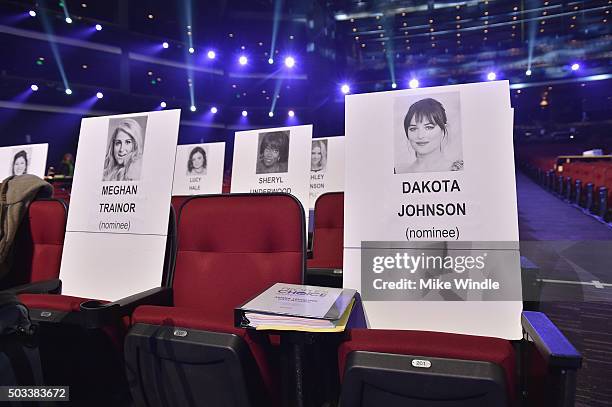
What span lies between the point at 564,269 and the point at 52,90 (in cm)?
1326

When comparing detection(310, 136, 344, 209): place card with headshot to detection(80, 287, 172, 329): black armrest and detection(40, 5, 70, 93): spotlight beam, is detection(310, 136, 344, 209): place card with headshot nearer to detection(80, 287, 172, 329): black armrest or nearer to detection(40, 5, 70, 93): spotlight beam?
detection(80, 287, 172, 329): black armrest

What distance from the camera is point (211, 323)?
38.7 inches

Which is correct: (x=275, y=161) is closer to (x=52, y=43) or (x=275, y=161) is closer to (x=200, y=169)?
(x=200, y=169)

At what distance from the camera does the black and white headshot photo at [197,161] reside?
151 inches

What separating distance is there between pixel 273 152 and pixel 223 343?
6.69ft

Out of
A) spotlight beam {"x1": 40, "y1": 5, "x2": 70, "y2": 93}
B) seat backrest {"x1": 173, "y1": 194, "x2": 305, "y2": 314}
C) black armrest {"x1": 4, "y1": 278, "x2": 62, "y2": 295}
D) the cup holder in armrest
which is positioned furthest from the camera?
spotlight beam {"x1": 40, "y1": 5, "x2": 70, "y2": 93}

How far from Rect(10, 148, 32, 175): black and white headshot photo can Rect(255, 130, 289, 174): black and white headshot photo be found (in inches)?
77.4

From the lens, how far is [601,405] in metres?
1.61

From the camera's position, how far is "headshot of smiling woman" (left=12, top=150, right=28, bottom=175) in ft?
10.00

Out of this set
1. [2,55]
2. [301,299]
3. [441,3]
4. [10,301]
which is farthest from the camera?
[441,3]

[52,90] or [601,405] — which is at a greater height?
[52,90]

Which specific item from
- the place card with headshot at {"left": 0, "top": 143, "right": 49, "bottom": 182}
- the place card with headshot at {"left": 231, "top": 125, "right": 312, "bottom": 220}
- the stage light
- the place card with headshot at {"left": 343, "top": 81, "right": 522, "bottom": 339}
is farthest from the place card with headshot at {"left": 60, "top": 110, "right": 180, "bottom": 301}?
the stage light

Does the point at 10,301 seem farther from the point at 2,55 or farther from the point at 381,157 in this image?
the point at 2,55

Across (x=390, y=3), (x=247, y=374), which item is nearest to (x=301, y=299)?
(x=247, y=374)
